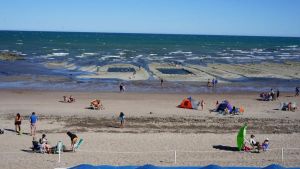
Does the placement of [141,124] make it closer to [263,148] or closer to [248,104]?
[263,148]

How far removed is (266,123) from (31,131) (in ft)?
42.1

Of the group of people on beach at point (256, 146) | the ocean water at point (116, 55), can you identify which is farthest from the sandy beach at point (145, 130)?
the ocean water at point (116, 55)

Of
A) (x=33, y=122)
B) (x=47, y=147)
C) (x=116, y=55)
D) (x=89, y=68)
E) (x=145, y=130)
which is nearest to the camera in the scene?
(x=47, y=147)

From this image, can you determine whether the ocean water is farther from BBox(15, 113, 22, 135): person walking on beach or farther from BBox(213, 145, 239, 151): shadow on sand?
BBox(213, 145, 239, 151): shadow on sand

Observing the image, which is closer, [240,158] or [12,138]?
[240,158]

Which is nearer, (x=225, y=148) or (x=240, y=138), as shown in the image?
(x=240, y=138)

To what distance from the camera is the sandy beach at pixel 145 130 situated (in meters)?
16.8

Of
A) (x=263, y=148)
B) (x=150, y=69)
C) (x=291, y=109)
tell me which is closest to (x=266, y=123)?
(x=291, y=109)

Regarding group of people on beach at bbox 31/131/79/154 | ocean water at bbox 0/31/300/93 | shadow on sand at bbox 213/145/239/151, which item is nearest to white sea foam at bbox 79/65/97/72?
ocean water at bbox 0/31/300/93

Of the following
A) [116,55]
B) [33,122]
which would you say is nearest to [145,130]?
[33,122]

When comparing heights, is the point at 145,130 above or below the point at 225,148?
above

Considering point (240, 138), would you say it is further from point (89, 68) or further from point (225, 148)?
point (89, 68)

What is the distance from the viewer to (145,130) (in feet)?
73.2

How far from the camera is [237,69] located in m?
59.1
